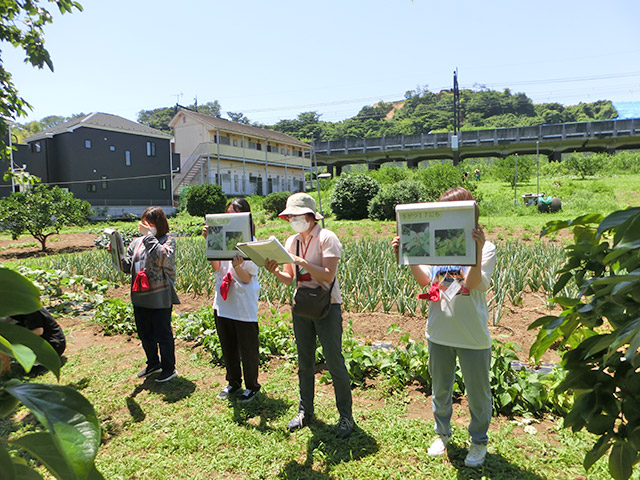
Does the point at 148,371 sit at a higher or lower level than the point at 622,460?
lower

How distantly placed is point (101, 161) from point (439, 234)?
2876cm

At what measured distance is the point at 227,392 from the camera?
143 inches

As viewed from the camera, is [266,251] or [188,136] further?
[188,136]

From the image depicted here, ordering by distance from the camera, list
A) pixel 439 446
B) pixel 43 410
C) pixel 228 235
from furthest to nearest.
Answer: pixel 228 235 < pixel 439 446 < pixel 43 410

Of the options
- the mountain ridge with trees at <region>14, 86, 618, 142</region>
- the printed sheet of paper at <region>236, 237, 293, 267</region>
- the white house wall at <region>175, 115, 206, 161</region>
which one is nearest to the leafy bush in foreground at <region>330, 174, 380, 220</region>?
the printed sheet of paper at <region>236, 237, 293, 267</region>

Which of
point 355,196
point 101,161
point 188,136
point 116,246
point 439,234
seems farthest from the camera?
point 188,136

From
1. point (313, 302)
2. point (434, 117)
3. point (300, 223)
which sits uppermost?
point (434, 117)

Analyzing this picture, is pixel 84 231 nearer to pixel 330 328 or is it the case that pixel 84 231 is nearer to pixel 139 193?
pixel 139 193

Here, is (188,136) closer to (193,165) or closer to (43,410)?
(193,165)

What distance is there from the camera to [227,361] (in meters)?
3.62

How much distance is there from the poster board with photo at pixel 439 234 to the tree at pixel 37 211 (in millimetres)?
13670

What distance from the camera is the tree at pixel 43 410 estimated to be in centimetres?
45

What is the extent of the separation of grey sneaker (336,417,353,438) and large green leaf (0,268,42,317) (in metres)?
2.73

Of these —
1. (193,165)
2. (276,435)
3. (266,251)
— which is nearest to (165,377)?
(276,435)
